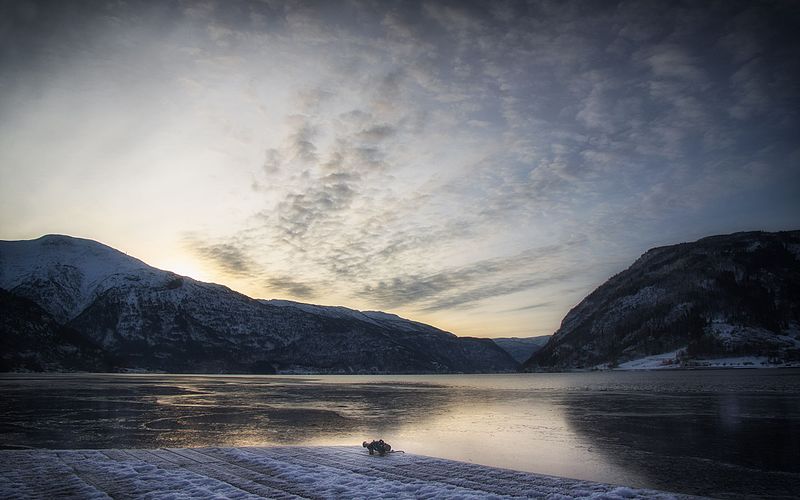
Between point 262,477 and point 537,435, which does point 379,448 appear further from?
point 537,435

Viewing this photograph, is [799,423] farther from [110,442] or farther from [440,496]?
[110,442]

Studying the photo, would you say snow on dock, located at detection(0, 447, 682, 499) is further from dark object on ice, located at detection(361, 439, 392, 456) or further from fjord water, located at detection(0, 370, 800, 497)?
fjord water, located at detection(0, 370, 800, 497)

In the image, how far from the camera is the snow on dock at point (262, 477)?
1385 cm

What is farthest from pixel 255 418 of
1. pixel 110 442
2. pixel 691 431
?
pixel 691 431

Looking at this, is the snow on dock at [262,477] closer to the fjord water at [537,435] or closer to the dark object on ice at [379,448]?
the dark object on ice at [379,448]

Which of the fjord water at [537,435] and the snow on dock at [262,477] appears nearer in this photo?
the snow on dock at [262,477]

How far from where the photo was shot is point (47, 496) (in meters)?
13.1

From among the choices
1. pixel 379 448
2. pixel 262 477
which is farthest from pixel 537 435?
pixel 262 477

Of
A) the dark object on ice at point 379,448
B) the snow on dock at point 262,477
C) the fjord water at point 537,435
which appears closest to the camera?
the snow on dock at point 262,477

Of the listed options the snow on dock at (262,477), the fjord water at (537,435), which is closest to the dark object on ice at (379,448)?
the snow on dock at (262,477)

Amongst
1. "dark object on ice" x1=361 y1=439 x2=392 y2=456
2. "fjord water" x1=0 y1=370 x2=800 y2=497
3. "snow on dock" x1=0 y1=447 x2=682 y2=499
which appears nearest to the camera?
"snow on dock" x1=0 y1=447 x2=682 y2=499

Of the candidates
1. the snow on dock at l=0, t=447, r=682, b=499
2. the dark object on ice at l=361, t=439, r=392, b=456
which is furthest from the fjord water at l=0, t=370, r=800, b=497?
the snow on dock at l=0, t=447, r=682, b=499

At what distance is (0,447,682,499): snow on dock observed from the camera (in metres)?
13.9

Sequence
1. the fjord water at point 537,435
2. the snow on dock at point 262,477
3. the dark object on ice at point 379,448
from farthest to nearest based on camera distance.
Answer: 1. the dark object on ice at point 379,448
2. the fjord water at point 537,435
3. the snow on dock at point 262,477
